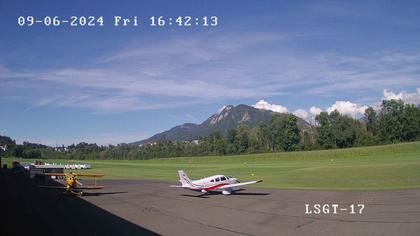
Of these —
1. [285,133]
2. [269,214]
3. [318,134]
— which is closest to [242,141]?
[285,133]

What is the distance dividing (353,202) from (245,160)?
9163cm

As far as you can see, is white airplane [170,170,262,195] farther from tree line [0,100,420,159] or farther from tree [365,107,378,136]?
tree [365,107,378,136]

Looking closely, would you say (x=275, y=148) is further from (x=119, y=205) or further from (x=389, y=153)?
(x=119, y=205)

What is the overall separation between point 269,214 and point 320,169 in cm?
3988

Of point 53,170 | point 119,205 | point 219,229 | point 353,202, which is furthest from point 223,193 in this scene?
point 53,170

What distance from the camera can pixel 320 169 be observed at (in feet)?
196

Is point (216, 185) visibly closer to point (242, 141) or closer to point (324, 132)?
point (324, 132)

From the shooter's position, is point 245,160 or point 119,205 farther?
point 245,160

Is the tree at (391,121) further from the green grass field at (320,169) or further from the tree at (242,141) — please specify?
the tree at (242,141)

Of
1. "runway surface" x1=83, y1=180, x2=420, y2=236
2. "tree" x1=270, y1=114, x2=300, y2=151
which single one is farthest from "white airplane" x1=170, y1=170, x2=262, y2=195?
"tree" x1=270, y1=114, x2=300, y2=151

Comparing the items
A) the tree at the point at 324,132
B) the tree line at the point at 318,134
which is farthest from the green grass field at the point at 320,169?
the tree at the point at 324,132

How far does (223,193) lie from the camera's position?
3388 cm

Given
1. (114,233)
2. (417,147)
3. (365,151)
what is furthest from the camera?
(365,151)

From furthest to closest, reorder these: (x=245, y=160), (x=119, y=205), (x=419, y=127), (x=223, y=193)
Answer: (x=419, y=127), (x=245, y=160), (x=223, y=193), (x=119, y=205)
